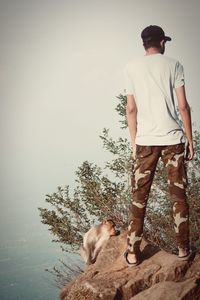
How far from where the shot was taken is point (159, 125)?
13.8 feet

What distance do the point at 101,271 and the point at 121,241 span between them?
31.9 inches

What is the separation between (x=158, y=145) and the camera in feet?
14.0

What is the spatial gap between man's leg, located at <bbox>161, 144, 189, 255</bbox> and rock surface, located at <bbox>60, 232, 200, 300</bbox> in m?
0.43

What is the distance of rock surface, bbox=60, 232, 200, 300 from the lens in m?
3.86

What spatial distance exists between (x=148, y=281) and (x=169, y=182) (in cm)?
142

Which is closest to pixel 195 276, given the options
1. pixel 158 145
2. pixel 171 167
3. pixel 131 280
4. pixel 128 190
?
pixel 131 280

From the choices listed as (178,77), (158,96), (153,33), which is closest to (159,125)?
(158,96)

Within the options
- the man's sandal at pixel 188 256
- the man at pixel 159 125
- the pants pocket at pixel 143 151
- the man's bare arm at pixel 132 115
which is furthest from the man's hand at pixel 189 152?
the man's sandal at pixel 188 256

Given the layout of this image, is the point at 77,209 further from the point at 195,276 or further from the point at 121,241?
the point at 195,276

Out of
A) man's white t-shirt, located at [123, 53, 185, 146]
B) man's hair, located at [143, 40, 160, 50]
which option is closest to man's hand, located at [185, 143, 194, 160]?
man's white t-shirt, located at [123, 53, 185, 146]

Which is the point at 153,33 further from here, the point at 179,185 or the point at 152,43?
the point at 179,185

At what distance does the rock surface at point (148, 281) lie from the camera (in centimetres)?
386

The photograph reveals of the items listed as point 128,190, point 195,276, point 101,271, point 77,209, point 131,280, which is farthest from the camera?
point 77,209

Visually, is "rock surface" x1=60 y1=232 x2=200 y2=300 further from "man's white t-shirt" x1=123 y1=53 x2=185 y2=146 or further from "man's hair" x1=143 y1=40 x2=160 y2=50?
"man's hair" x1=143 y1=40 x2=160 y2=50
